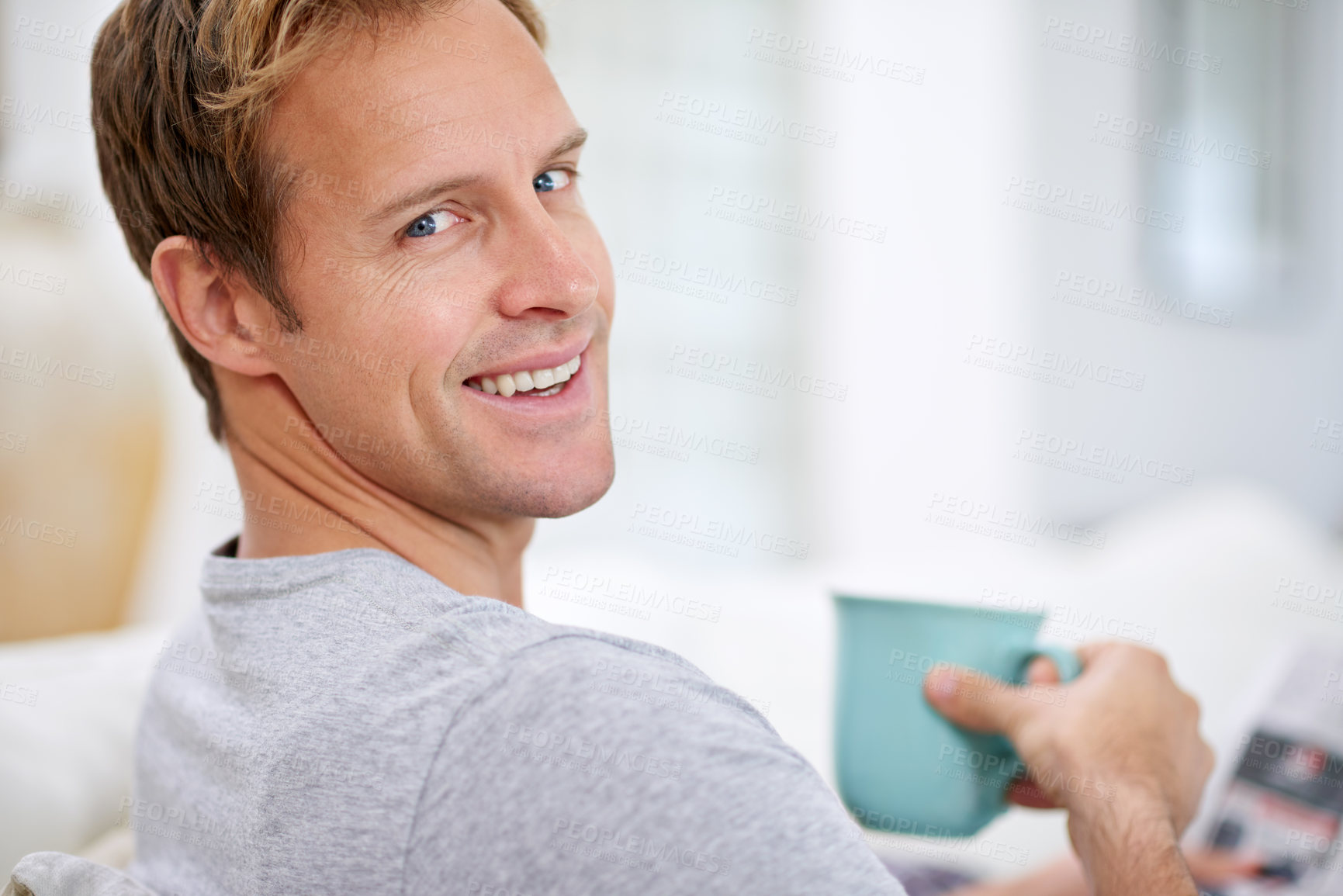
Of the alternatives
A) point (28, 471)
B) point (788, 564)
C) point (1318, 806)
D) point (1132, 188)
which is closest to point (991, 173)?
point (1132, 188)

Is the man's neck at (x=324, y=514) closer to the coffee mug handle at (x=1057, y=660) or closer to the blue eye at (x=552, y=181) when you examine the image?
the blue eye at (x=552, y=181)

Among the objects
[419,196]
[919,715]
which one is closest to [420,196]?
[419,196]

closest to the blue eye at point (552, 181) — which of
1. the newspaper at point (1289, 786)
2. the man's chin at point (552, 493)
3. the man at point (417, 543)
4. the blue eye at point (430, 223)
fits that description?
the man at point (417, 543)

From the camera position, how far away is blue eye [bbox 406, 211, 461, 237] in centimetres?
85

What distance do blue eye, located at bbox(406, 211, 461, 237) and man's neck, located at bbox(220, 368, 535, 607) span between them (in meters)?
0.19

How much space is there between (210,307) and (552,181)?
1.04 ft

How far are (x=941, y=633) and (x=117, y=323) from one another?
1.59 meters

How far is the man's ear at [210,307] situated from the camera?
901 millimetres

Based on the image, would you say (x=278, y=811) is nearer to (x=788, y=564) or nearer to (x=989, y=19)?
(x=788, y=564)

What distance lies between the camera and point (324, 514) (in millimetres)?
903

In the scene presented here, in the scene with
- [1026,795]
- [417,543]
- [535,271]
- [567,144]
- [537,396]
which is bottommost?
[1026,795]

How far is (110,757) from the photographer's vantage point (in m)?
1.22

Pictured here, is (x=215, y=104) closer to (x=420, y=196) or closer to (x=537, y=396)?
(x=420, y=196)

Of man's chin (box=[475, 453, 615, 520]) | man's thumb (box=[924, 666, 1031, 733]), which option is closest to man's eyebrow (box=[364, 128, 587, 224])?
man's chin (box=[475, 453, 615, 520])
